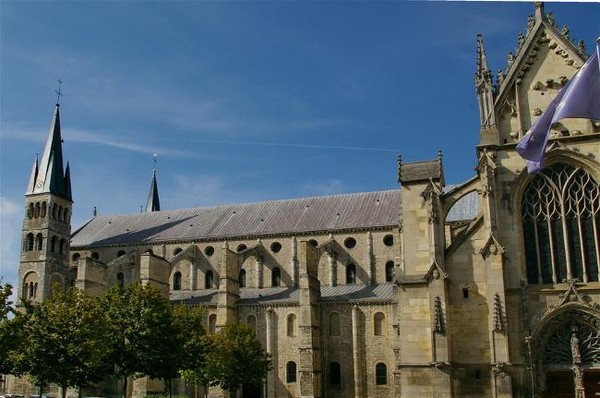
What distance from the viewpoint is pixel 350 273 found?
55781 mm

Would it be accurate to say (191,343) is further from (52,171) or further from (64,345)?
(52,171)

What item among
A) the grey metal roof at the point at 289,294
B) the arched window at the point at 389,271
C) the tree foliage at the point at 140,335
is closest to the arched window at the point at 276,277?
the grey metal roof at the point at 289,294

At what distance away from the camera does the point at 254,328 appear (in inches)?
2098

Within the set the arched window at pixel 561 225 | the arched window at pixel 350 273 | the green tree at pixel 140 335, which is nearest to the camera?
the arched window at pixel 561 225

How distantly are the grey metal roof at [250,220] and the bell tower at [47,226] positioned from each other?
299cm

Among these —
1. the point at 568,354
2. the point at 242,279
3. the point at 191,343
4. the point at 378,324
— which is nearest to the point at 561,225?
the point at 568,354

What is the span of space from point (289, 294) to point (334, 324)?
5.38 metres

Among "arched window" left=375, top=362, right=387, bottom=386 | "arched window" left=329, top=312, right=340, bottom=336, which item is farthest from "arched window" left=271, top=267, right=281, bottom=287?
"arched window" left=375, top=362, right=387, bottom=386

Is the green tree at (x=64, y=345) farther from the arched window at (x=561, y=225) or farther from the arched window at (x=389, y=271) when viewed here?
the arched window at (x=389, y=271)

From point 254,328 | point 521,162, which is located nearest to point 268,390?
point 254,328

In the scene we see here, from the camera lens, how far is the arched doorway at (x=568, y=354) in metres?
28.2

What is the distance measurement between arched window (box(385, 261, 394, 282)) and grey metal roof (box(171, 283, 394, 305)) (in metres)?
0.64

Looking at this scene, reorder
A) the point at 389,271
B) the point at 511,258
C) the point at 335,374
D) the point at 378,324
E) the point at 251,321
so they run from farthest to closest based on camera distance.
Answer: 1. the point at 389,271
2. the point at 251,321
3. the point at 335,374
4. the point at 378,324
5. the point at 511,258

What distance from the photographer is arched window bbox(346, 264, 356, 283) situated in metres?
55.6
